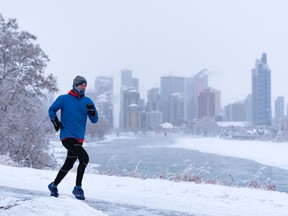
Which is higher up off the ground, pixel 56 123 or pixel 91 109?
pixel 91 109

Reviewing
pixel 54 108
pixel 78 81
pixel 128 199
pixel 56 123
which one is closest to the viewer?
pixel 56 123

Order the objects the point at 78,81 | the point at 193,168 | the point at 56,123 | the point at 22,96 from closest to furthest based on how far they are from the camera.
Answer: the point at 56,123 < the point at 78,81 < the point at 193,168 < the point at 22,96

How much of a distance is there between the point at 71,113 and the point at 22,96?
1393 centimetres

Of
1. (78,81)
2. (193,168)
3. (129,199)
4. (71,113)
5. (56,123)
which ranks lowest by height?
(193,168)

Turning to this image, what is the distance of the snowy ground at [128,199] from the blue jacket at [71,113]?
38.8 inches

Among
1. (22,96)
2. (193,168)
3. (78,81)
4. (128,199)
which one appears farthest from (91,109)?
(22,96)

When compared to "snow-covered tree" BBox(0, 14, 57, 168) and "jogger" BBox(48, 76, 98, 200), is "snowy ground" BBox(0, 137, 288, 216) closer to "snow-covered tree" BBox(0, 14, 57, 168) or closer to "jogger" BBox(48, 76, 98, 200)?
"jogger" BBox(48, 76, 98, 200)

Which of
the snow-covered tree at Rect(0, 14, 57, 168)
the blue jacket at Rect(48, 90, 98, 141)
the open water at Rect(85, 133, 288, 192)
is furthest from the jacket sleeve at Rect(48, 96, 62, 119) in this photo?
the snow-covered tree at Rect(0, 14, 57, 168)

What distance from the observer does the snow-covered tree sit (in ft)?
60.1

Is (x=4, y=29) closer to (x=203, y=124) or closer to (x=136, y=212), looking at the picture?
(x=136, y=212)

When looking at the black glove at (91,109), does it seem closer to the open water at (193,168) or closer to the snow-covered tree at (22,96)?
the open water at (193,168)

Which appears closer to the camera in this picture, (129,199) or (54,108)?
(54,108)

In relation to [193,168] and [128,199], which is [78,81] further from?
[193,168]

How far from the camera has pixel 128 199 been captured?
22.0 ft
